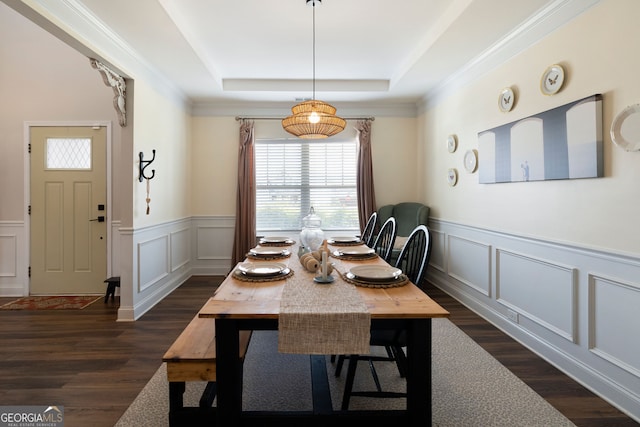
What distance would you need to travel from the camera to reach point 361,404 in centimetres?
195

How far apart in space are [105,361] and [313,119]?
8.00 ft

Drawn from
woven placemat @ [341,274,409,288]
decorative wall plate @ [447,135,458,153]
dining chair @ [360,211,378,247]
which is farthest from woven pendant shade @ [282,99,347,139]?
decorative wall plate @ [447,135,458,153]

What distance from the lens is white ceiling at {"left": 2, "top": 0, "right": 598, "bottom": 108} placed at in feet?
8.34

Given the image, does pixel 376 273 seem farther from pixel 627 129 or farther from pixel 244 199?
pixel 244 199

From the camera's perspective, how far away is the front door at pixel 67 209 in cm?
400

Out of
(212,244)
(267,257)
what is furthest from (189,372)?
(212,244)

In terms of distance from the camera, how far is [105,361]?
2473mm

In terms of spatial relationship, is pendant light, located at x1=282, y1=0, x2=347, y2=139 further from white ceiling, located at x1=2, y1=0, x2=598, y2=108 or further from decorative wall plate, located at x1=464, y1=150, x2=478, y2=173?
decorative wall plate, located at x1=464, y1=150, x2=478, y2=173

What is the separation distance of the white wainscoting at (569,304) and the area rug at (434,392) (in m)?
0.43

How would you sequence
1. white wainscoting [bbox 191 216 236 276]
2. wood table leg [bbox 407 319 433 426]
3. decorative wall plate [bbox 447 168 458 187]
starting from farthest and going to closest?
white wainscoting [bbox 191 216 236 276] < decorative wall plate [bbox 447 168 458 187] < wood table leg [bbox 407 319 433 426]

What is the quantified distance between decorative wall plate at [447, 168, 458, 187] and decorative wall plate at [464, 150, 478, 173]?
24 centimetres

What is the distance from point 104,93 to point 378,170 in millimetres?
3745

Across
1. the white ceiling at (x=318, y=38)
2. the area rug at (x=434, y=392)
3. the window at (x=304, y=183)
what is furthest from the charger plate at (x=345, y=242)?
the window at (x=304, y=183)

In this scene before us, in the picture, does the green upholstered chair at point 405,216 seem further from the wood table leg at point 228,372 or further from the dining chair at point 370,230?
the wood table leg at point 228,372
